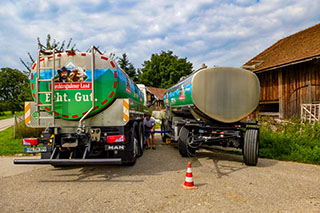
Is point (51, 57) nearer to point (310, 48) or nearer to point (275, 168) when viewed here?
point (275, 168)

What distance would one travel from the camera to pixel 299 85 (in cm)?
1331

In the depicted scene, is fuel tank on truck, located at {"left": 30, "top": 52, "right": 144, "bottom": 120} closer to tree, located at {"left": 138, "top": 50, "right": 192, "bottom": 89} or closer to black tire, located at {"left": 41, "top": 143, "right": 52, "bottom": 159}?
black tire, located at {"left": 41, "top": 143, "right": 52, "bottom": 159}

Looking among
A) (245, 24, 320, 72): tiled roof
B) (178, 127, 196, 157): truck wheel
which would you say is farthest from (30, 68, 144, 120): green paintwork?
(245, 24, 320, 72): tiled roof

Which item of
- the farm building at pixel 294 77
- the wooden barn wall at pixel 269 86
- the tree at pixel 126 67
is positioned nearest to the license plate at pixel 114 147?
the farm building at pixel 294 77

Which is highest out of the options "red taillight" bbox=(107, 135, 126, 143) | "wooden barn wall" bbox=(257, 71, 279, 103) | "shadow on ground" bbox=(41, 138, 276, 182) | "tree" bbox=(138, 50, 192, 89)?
"tree" bbox=(138, 50, 192, 89)

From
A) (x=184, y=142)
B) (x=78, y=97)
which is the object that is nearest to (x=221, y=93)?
(x=184, y=142)

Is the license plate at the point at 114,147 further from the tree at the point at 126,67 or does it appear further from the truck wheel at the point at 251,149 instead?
the tree at the point at 126,67

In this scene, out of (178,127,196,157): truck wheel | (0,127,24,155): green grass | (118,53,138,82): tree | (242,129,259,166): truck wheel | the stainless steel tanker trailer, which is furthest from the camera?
(118,53,138,82): tree

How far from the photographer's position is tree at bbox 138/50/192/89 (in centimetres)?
5181

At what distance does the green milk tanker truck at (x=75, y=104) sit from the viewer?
5051 millimetres

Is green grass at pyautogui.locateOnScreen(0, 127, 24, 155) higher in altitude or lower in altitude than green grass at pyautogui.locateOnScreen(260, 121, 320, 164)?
lower

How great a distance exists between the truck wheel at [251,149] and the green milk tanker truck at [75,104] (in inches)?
143

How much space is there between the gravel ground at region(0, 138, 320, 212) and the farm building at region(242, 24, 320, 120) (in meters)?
7.49

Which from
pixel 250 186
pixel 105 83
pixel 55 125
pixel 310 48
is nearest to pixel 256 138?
pixel 250 186
